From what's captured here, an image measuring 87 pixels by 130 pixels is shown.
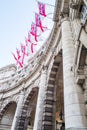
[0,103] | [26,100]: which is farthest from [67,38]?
[0,103]

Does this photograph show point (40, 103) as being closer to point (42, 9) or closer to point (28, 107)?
point (28, 107)

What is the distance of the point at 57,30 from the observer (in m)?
14.5

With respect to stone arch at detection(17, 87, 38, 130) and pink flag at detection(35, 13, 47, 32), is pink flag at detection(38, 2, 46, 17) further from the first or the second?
stone arch at detection(17, 87, 38, 130)

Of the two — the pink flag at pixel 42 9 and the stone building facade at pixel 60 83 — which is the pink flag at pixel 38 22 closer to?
the pink flag at pixel 42 9

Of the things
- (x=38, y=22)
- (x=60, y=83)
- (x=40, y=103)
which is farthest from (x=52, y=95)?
(x=38, y=22)

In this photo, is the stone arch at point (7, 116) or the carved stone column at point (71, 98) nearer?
the carved stone column at point (71, 98)

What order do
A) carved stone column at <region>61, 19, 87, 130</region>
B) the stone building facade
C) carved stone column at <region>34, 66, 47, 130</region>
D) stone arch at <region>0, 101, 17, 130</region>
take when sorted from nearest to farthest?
1. carved stone column at <region>61, 19, 87, 130</region>
2. the stone building facade
3. carved stone column at <region>34, 66, 47, 130</region>
4. stone arch at <region>0, 101, 17, 130</region>

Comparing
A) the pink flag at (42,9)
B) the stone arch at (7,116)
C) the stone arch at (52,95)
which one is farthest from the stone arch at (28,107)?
the pink flag at (42,9)

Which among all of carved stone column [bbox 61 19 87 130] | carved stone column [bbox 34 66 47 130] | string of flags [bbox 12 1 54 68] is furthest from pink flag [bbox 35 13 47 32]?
carved stone column [bbox 61 19 87 130]

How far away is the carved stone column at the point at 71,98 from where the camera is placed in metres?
6.39

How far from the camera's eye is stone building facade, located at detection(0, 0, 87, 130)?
702 centimetres

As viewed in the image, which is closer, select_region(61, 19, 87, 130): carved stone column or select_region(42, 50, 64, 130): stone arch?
select_region(61, 19, 87, 130): carved stone column

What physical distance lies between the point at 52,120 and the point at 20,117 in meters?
7.06

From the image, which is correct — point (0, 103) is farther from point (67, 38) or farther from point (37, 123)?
point (67, 38)
